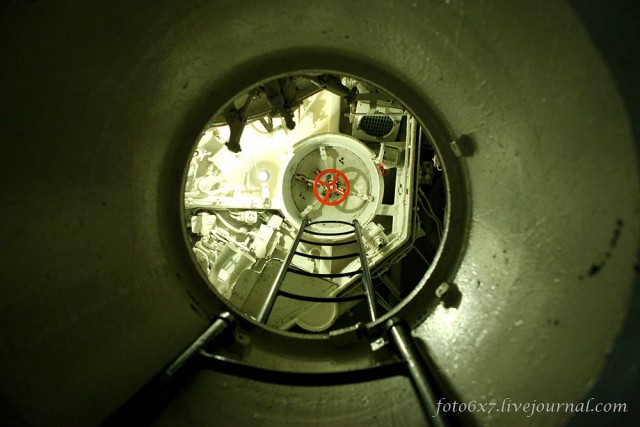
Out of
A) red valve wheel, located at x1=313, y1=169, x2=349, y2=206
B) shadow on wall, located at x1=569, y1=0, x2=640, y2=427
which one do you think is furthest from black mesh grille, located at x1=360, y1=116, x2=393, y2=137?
shadow on wall, located at x1=569, y1=0, x2=640, y2=427

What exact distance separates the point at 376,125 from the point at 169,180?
2983 millimetres

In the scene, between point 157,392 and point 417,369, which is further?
point 417,369

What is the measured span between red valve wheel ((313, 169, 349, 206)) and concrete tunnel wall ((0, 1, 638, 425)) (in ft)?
7.88

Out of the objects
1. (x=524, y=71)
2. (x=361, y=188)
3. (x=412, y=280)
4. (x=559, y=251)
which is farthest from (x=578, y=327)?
(x=412, y=280)

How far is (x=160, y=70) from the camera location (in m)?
1.26

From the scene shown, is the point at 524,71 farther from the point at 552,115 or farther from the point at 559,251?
the point at 559,251

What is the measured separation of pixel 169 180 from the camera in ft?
5.02

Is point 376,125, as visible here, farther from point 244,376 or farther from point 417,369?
point 244,376

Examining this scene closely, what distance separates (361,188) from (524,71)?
297cm

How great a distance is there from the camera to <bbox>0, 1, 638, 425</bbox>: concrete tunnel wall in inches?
32.4

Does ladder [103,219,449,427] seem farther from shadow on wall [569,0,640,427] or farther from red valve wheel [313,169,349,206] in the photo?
red valve wheel [313,169,349,206]

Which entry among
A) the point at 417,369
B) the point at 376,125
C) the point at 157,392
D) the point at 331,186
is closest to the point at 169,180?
the point at 157,392

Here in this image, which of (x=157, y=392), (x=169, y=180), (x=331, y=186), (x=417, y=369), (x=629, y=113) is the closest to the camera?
(x=629, y=113)

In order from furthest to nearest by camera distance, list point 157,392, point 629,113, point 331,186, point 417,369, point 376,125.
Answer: point 376,125, point 331,186, point 417,369, point 157,392, point 629,113
